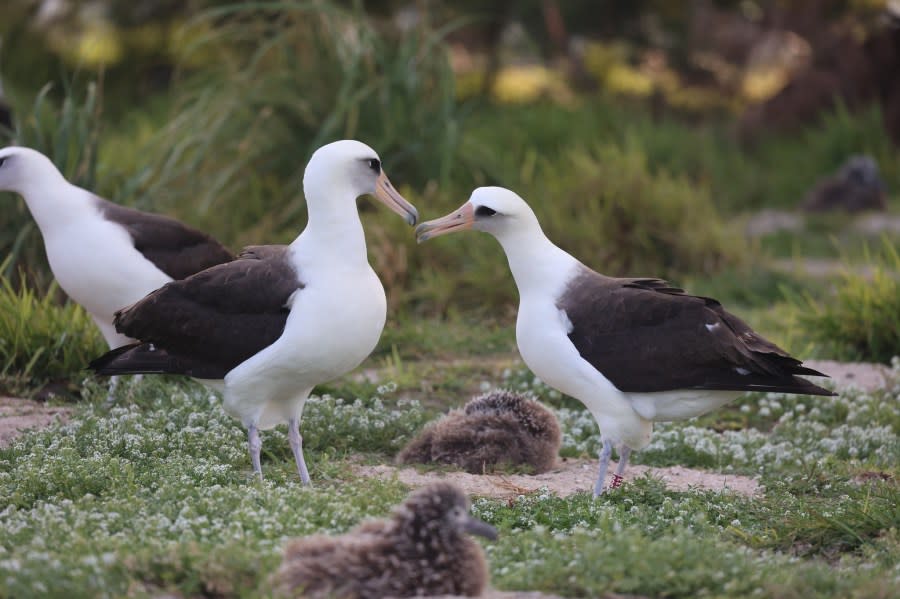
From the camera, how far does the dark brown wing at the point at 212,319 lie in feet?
17.7

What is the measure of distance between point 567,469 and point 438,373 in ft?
5.12

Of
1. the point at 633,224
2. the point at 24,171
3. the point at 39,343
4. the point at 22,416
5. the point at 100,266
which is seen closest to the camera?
the point at 22,416

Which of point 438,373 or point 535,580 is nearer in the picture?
point 535,580

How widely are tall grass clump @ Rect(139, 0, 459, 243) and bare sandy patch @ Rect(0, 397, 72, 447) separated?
10.5 ft

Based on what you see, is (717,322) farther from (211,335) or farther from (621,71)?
(621,71)

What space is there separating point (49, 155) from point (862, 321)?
17.7ft

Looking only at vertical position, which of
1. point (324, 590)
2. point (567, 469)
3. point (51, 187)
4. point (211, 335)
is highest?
point (51, 187)

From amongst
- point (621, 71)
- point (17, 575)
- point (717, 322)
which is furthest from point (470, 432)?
point (621, 71)

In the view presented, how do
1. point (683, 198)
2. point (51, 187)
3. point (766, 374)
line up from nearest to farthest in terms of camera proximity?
point (766, 374), point (51, 187), point (683, 198)

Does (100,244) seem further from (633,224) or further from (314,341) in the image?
(633,224)

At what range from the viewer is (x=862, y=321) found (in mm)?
8094

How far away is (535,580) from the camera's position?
410cm

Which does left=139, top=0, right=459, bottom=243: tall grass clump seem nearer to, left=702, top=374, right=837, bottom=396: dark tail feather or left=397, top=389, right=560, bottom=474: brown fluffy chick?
left=397, top=389, right=560, bottom=474: brown fluffy chick

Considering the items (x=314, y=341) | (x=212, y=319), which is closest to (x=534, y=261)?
(x=314, y=341)
